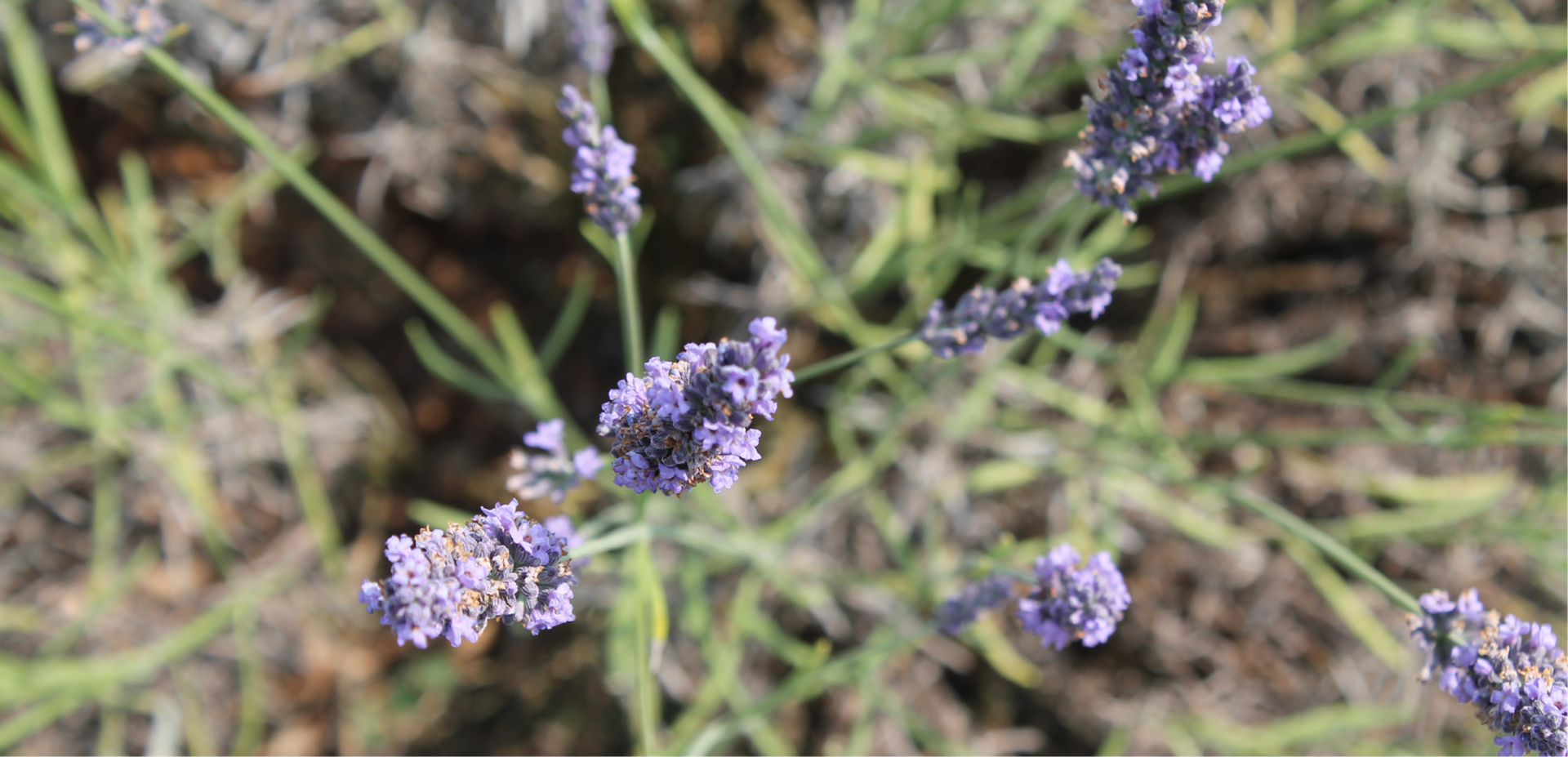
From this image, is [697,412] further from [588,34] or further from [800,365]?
[800,365]

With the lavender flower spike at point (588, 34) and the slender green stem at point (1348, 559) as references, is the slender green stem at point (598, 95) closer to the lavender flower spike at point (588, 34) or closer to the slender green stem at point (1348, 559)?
the lavender flower spike at point (588, 34)

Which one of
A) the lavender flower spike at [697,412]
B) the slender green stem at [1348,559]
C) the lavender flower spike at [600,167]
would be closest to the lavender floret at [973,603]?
the slender green stem at [1348,559]

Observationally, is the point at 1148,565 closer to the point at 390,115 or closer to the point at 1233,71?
the point at 1233,71

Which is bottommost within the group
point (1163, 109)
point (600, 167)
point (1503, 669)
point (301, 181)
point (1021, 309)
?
point (1503, 669)

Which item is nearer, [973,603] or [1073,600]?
[1073,600]

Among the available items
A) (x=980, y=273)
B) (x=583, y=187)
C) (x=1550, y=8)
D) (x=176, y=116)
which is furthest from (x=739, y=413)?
(x=1550, y=8)

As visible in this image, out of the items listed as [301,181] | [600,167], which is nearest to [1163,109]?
[600,167]
